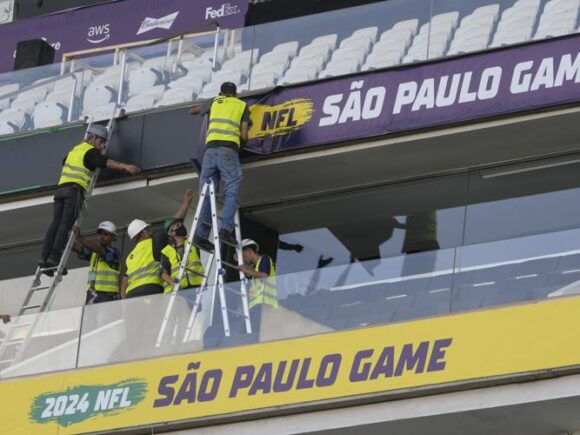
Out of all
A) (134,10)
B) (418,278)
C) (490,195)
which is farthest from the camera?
(134,10)

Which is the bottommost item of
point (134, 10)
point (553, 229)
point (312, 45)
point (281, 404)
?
point (281, 404)

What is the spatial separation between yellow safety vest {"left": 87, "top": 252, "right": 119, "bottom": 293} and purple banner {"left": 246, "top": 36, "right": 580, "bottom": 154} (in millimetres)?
2349

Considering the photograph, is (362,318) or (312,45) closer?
(362,318)

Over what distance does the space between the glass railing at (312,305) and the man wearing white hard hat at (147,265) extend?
1.13m

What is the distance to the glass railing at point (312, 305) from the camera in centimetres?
1695

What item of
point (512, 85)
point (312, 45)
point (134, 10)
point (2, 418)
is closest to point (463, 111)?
point (512, 85)

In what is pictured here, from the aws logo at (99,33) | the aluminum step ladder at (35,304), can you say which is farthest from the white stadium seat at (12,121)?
the aws logo at (99,33)

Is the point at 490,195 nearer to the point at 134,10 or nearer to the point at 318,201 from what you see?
the point at 318,201

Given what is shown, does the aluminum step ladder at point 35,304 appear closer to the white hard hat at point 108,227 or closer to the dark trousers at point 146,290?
the white hard hat at point 108,227

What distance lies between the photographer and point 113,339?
61.0ft

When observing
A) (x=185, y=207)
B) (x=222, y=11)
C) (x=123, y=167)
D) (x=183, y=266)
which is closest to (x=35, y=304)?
(x=123, y=167)

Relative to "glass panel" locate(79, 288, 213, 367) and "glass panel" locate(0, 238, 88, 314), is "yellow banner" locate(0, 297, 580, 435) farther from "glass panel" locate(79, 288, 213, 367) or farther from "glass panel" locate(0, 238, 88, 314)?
"glass panel" locate(0, 238, 88, 314)

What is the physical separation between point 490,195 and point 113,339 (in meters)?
4.66

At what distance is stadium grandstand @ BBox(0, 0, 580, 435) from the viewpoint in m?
17.0
